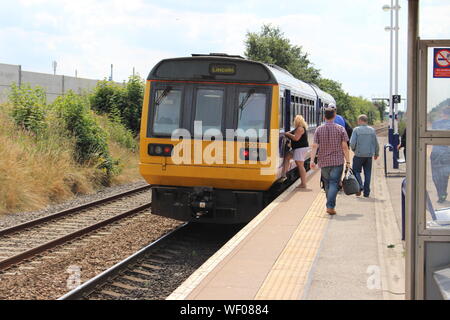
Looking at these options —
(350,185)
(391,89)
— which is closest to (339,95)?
(391,89)

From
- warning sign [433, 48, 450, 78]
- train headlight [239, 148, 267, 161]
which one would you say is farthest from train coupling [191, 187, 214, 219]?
warning sign [433, 48, 450, 78]

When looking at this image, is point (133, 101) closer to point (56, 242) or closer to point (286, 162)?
point (286, 162)

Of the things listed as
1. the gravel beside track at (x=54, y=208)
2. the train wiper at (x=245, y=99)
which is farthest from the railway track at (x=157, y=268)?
the gravel beside track at (x=54, y=208)

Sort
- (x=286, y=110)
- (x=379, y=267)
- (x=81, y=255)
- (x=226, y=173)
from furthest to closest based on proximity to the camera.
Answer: (x=286, y=110)
(x=226, y=173)
(x=81, y=255)
(x=379, y=267)

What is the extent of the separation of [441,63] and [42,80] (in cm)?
2908

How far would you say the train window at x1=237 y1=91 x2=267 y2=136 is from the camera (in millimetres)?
10148

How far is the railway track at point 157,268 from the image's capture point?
718 cm

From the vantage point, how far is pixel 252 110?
1021 cm

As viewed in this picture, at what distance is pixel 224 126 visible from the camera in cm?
1012

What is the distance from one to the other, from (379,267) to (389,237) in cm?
186

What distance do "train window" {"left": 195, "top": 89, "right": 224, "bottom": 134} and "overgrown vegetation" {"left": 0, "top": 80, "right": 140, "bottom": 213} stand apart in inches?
194

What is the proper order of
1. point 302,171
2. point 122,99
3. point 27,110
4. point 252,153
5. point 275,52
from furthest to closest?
point 275,52
point 122,99
point 27,110
point 302,171
point 252,153
